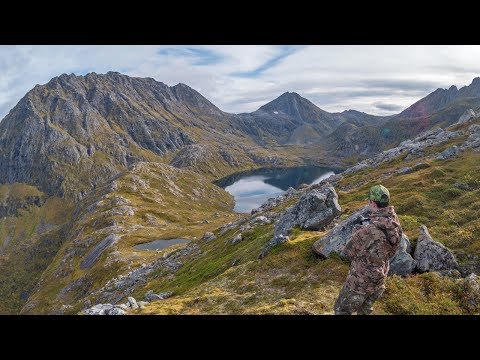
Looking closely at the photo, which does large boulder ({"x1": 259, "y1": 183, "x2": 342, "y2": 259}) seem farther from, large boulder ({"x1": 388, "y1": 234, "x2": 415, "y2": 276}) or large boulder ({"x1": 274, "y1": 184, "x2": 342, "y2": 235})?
large boulder ({"x1": 388, "y1": 234, "x2": 415, "y2": 276})

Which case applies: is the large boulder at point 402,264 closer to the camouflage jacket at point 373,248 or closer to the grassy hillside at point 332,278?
the grassy hillside at point 332,278

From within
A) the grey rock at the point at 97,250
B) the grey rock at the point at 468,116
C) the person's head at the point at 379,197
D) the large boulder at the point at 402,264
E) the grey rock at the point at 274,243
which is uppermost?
the grey rock at the point at 468,116

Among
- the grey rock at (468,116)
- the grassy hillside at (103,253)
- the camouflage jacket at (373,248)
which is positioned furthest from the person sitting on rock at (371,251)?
the grey rock at (468,116)

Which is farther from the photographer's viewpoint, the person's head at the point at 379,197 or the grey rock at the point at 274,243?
the grey rock at the point at 274,243

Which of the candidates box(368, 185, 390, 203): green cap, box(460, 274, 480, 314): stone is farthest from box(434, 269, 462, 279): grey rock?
box(368, 185, 390, 203): green cap

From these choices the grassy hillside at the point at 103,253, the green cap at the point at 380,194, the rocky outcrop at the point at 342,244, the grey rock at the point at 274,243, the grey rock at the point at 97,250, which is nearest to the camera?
the green cap at the point at 380,194

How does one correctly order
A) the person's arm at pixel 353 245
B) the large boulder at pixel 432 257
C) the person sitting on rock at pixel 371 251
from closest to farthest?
the person sitting on rock at pixel 371 251 < the person's arm at pixel 353 245 < the large boulder at pixel 432 257
